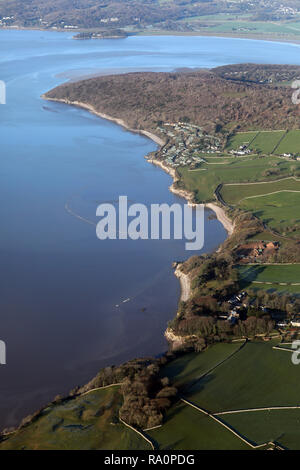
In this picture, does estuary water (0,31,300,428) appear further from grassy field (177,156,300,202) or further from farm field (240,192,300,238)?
farm field (240,192,300,238)

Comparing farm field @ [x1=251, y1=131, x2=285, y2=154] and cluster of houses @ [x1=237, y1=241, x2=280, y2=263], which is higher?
farm field @ [x1=251, y1=131, x2=285, y2=154]

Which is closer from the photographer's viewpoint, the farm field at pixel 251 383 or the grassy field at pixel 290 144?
the farm field at pixel 251 383

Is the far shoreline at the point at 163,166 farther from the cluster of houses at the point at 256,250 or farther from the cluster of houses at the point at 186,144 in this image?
the cluster of houses at the point at 256,250

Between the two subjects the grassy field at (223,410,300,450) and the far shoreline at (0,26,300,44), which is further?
the far shoreline at (0,26,300,44)

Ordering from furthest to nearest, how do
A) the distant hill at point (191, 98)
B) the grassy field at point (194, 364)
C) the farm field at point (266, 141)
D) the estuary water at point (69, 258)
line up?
the distant hill at point (191, 98), the farm field at point (266, 141), the estuary water at point (69, 258), the grassy field at point (194, 364)

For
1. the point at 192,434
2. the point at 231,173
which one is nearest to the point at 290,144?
the point at 231,173

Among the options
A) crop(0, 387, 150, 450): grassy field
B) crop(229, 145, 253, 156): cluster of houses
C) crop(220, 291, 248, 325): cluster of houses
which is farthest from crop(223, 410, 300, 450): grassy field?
crop(229, 145, 253, 156): cluster of houses

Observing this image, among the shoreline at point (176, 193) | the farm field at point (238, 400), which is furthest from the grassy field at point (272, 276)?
the farm field at point (238, 400)
